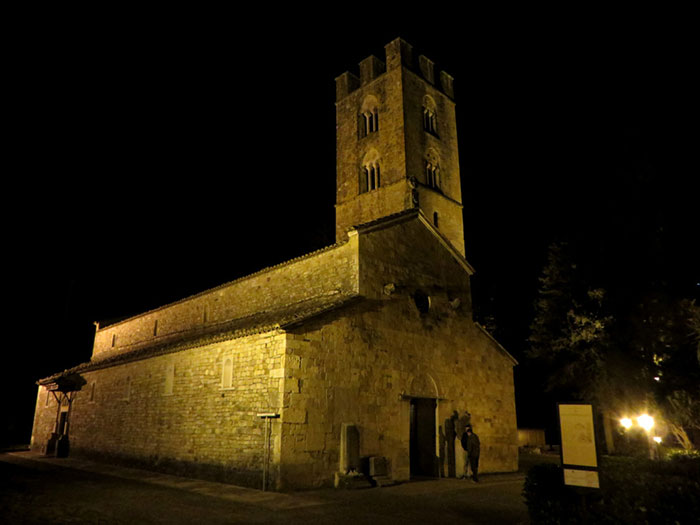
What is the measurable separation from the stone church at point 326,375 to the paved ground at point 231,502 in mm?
1104

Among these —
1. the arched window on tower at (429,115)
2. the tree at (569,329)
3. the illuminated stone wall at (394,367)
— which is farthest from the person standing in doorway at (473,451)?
the arched window on tower at (429,115)

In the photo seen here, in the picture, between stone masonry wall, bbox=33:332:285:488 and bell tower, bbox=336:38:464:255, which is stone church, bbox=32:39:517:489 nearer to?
stone masonry wall, bbox=33:332:285:488

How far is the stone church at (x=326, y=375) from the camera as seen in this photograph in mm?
13852

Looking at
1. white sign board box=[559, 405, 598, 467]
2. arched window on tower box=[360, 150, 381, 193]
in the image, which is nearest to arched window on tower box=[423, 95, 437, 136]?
arched window on tower box=[360, 150, 381, 193]

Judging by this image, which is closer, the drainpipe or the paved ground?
the paved ground

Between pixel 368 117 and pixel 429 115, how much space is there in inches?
140

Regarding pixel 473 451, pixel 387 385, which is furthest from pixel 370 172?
pixel 473 451

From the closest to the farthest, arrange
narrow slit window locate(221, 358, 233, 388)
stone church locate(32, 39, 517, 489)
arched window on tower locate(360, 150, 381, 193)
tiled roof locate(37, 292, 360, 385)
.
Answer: stone church locate(32, 39, 517, 489) → tiled roof locate(37, 292, 360, 385) → narrow slit window locate(221, 358, 233, 388) → arched window on tower locate(360, 150, 381, 193)

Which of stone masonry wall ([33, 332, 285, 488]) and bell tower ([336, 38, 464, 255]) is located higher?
bell tower ([336, 38, 464, 255])

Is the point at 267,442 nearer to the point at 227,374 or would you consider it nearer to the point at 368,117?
the point at 227,374

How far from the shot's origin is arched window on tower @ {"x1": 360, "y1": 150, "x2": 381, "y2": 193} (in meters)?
27.7

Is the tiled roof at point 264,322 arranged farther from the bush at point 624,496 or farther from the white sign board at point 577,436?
the white sign board at point 577,436

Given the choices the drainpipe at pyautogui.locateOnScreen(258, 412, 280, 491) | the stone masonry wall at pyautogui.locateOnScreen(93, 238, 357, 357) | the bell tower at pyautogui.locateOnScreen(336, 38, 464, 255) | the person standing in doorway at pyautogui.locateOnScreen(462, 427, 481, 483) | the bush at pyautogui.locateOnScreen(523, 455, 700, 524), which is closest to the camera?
the bush at pyautogui.locateOnScreen(523, 455, 700, 524)

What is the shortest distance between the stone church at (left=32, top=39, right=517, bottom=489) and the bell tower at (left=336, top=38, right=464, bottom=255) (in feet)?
0.80
